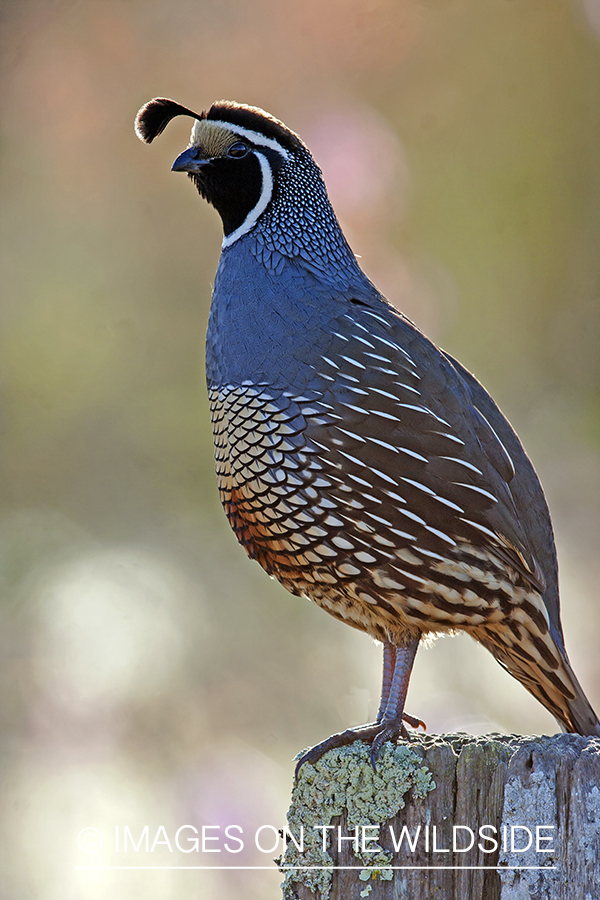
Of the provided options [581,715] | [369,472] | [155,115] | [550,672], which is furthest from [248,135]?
[581,715]

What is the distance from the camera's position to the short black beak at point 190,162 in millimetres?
3104

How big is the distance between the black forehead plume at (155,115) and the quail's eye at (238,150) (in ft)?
1.05

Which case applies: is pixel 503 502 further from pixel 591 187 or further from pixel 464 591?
pixel 591 187

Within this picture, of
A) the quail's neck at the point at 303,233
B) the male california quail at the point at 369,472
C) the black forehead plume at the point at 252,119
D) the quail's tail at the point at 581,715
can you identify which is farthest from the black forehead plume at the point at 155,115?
the quail's tail at the point at 581,715

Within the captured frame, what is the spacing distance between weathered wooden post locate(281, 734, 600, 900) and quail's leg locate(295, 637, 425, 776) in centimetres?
13

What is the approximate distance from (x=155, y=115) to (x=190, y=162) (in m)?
0.42

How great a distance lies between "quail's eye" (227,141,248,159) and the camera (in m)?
3.13

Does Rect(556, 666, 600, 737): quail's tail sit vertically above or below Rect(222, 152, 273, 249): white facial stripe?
below

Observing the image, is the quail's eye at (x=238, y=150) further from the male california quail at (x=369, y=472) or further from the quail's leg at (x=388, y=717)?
the quail's leg at (x=388, y=717)

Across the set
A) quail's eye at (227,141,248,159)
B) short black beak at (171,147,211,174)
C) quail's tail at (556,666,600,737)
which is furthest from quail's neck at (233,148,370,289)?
quail's tail at (556,666,600,737)

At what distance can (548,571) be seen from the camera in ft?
9.70

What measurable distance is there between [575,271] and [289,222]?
9.74ft

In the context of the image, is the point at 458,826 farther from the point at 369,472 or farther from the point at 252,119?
the point at 252,119

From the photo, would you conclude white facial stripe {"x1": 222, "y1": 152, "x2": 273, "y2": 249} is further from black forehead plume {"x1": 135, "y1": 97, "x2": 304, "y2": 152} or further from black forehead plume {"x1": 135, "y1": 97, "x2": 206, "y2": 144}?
black forehead plume {"x1": 135, "y1": 97, "x2": 206, "y2": 144}
